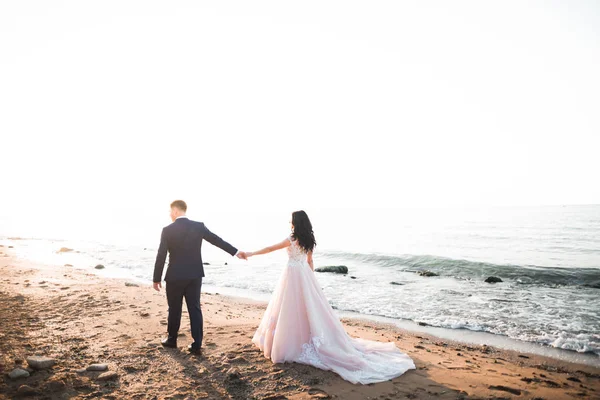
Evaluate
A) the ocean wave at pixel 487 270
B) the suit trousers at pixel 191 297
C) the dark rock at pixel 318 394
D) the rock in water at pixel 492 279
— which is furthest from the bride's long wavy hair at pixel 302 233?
the ocean wave at pixel 487 270

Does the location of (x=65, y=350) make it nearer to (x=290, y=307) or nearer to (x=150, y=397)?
(x=150, y=397)

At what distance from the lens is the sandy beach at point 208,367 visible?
4.96m

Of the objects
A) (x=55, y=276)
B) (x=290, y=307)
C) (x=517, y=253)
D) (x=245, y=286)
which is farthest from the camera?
(x=517, y=253)

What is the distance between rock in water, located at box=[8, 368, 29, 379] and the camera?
16.4 feet

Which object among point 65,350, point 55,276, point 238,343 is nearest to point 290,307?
point 238,343

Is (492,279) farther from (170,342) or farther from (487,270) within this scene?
(170,342)

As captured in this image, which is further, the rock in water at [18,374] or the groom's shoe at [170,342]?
the groom's shoe at [170,342]

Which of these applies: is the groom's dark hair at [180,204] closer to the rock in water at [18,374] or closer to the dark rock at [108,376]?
the dark rock at [108,376]

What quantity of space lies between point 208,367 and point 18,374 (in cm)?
276

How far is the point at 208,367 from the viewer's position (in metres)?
5.76

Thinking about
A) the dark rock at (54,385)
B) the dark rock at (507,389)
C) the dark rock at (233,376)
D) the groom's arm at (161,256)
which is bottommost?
the dark rock at (507,389)

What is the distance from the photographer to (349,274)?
20078 millimetres

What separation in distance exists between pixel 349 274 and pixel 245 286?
6.89m

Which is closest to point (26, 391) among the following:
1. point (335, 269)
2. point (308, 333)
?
point (308, 333)
